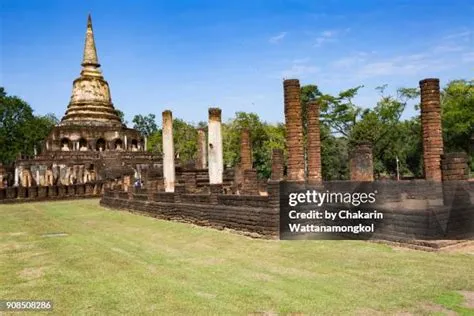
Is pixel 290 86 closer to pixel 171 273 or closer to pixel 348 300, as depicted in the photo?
pixel 171 273

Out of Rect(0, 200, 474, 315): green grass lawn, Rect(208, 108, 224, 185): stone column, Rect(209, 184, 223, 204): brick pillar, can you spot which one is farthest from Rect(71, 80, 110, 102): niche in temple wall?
Rect(0, 200, 474, 315): green grass lawn

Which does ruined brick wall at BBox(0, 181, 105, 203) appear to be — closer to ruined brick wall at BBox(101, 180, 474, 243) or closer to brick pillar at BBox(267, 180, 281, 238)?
ruined brick wall at BBox(101, 180, 474, 243)

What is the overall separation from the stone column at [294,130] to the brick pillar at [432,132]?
3427 millimetres

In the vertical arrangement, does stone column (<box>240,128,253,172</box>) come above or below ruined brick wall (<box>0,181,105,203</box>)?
above

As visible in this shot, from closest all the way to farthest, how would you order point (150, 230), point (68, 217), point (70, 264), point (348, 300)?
point (348, 300), point (70, 264), point (150, 230), point (68, 217)

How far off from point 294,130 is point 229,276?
24.3 ft

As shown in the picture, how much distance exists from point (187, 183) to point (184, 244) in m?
5.25

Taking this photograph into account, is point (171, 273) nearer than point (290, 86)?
Yes

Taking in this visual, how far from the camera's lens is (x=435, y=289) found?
6.14m

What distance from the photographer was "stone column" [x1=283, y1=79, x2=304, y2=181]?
13906 millimetres

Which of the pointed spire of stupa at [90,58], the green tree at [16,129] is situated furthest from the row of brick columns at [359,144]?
the green tree at [16,129]

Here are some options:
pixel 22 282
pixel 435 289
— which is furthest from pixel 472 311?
pixel 22 282

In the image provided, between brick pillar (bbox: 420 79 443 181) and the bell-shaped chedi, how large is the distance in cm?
4087

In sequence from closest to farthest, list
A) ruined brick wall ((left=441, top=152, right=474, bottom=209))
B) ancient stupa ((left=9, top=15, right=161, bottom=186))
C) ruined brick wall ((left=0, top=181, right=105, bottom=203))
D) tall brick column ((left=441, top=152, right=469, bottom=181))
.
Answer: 1. ruined brick wall ((left=441, top=152, right=474, bottom=209))
2. tall brick column ((left=441, top=152, right=469, bottom=181))
3. ruined brick wall ((left=0, top=181, right=105, bottom=203))
4. ancient stupa ((left=9, top=15, right=161, bottom=186))
